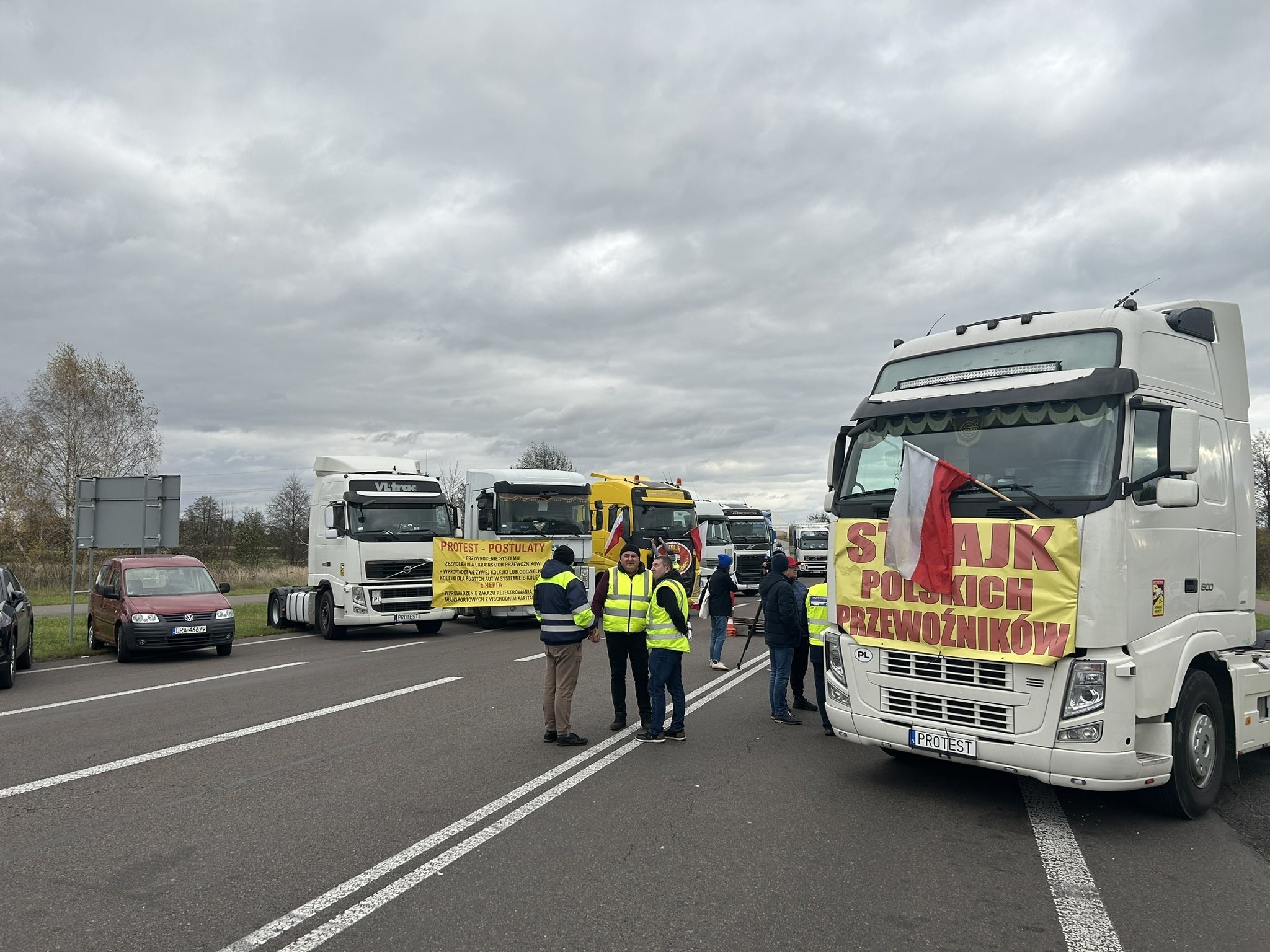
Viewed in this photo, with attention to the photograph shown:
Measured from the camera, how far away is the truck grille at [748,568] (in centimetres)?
3145

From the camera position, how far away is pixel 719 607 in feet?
45.4

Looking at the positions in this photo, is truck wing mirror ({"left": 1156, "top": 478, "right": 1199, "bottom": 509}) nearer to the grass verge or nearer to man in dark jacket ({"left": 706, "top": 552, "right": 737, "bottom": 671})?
man in dark jacket ({"left": 706, "top": 552, "right": 737, "bottom": 671})

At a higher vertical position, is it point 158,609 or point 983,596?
point 983,596

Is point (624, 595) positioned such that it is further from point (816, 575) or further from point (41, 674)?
point (816, 575)

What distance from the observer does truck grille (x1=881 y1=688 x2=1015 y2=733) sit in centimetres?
575

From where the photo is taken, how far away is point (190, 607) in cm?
1571

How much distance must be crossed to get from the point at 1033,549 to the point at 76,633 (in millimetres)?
20436

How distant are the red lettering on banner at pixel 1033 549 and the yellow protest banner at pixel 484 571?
44.4 feet

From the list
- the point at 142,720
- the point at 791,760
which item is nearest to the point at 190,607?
the point at 142,720

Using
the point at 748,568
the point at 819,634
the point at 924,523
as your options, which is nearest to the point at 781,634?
the point at 819,634

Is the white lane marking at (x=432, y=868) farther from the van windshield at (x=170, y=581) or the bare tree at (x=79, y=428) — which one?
the bare tree at (x=79, y=428)

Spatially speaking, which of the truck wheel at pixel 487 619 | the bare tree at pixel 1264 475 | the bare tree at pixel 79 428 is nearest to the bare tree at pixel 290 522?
the bare tree at pixel 79 428

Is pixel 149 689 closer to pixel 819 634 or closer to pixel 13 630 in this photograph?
pixel 13 630

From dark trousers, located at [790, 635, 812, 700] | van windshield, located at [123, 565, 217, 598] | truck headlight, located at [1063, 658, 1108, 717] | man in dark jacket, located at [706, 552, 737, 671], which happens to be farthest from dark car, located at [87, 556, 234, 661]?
truck headlight, located at [1063, 658, 1108, 717]
